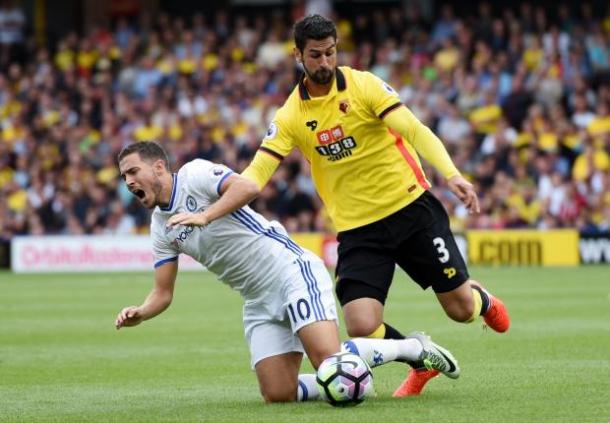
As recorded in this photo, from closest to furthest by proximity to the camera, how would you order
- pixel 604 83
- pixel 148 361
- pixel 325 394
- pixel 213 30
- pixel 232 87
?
pixel 325 394 → pixel 148 361 → pixel 604 83 → pixel 232 87 → pixel 213 30

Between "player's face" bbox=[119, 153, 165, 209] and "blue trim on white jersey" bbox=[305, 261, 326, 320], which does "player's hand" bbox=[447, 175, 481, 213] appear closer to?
"blue trim on white jersey" bbox=[305, 261, 326, 320]

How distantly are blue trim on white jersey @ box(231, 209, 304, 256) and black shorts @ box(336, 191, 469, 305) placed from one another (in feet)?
1.25

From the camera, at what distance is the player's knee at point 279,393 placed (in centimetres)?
828

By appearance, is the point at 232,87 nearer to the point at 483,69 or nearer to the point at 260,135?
the point at 260,135

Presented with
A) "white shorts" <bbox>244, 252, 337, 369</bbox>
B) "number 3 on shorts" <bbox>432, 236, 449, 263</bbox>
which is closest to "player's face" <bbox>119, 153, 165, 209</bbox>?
"white shorts" <bbox>244, 252, 337, 369</bbox>

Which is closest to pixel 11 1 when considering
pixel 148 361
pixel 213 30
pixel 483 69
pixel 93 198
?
pixel 213 30

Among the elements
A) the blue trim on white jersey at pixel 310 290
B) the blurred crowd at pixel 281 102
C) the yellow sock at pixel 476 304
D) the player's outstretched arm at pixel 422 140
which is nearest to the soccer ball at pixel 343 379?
the blue trim on white jersey at pixel 310 290

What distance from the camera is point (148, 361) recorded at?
1127cm

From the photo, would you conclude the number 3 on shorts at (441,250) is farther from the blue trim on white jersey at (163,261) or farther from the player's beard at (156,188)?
the player's beard at (156,188)

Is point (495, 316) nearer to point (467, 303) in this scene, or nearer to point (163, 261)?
point (467, 303)

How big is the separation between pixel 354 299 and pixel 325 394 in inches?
40.4

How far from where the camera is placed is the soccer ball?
298 inches

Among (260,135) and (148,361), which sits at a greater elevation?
(260,135)

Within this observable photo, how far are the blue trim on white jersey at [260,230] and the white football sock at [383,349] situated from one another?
0.79m
